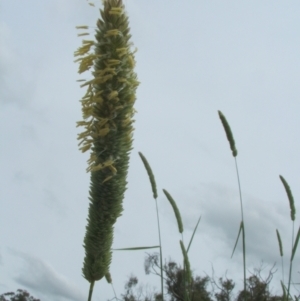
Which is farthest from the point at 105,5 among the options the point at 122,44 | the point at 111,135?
the point at 111,135

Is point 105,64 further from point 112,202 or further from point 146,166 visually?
point 146,166

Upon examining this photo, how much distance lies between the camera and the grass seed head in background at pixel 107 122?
10.2 feet

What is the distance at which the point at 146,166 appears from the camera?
170 inches

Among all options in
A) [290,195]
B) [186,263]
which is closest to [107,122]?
[186,263]

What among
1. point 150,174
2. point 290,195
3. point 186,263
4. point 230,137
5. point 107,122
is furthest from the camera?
point 290,195

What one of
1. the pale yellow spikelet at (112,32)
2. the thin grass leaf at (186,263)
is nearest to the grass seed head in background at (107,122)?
the pale yellow spikelet at (112,32)

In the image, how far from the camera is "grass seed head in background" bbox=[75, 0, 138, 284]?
3.09 metres

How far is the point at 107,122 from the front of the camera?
122 inches

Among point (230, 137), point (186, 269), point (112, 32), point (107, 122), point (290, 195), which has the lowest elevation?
point (186, 269)

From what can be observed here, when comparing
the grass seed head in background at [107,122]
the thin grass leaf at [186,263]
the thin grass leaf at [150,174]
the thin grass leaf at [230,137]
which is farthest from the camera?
the thin grass leaf at [230,137]

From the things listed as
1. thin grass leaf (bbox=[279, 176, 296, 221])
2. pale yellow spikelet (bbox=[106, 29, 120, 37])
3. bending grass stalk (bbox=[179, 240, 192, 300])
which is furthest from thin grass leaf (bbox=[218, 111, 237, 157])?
pale yellow spikelet (bbox=[106, 29, 120, 37])

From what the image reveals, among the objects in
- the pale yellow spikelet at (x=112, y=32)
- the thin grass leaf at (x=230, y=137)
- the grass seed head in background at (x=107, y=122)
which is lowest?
the grass seed head in background at (x=107, y=122)

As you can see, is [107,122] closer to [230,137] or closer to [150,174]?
[150,174]

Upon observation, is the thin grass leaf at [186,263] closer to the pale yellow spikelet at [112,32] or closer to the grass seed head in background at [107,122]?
the grass seed head in background at [107,122]
